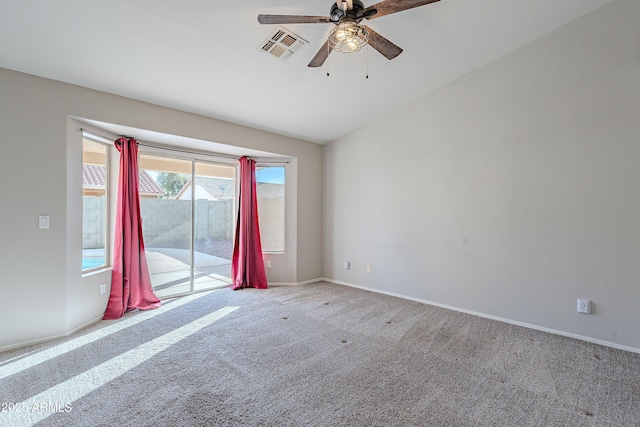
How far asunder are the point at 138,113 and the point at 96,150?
745 millimetres

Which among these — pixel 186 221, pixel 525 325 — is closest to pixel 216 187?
pixel 186 221

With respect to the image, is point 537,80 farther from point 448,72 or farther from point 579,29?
point 448,72

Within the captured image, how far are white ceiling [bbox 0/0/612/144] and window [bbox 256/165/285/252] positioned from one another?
1.28 meters

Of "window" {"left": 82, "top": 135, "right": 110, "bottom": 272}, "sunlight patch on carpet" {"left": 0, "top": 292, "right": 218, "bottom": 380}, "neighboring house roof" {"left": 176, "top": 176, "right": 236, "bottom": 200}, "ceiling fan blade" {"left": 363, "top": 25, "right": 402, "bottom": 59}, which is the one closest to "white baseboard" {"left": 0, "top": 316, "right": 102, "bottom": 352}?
"sunlight patch on carpet" {"left": 0, "top": 292, "right": 218, "bottom": 380}

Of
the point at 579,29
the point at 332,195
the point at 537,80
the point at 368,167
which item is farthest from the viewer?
the point at 332,195

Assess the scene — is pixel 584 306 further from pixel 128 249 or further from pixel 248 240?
pixel 128 249

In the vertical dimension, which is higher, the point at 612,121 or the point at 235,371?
the point at 612,121

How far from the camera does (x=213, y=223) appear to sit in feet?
15.3

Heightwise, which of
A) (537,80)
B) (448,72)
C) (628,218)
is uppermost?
(448,72)

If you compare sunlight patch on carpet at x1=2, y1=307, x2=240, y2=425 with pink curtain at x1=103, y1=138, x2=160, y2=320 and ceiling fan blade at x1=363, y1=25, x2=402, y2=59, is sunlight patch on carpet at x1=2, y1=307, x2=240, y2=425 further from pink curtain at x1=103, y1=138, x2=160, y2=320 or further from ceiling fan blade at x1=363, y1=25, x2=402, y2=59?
ceiling fan blade at x1=363, y1=25, x2=402, y2=59

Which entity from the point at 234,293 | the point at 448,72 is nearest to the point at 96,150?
the point at 234,293

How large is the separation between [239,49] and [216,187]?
2496mm

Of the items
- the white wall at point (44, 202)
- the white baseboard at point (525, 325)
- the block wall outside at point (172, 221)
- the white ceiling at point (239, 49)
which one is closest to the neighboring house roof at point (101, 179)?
the block wall outside at point (172, 221)

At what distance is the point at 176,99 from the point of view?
339 cm
